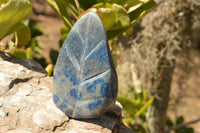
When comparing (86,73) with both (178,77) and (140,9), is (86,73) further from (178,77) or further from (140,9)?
(178,77)

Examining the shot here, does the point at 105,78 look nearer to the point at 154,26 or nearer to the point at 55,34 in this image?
the point at 154,26

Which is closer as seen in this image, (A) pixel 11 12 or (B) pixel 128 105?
(A) pixel 11 12

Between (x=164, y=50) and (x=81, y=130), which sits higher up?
(x=81, y=130)

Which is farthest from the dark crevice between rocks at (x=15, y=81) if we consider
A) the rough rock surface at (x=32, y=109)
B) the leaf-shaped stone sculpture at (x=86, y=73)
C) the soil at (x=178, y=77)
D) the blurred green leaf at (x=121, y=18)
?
the soil at (x=178, y=77)

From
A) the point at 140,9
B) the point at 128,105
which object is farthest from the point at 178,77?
the point at 140,9

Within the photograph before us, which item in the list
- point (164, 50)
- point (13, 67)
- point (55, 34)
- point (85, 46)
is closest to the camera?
point (85, 46)

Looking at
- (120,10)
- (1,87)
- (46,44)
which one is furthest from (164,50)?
(46,44)

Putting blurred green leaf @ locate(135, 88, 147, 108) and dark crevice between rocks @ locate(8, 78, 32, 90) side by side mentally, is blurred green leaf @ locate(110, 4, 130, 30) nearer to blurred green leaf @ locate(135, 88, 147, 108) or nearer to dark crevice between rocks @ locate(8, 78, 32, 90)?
dark crevice between rocks @ locate(8, 78, 32, 90)
